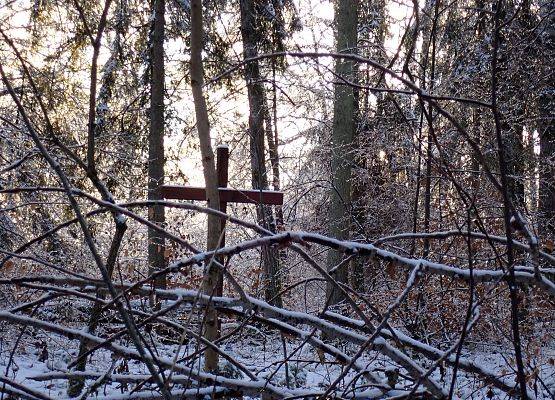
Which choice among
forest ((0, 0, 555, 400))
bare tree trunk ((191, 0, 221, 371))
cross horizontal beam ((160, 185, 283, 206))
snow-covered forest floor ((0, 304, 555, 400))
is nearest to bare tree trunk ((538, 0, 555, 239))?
forest ((0, 0, 555, 400))

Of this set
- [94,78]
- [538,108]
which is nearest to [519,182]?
[538,108]

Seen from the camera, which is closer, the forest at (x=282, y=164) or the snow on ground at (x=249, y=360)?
the snow on ground at (x=249, y=360)

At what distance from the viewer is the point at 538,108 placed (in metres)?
9.20

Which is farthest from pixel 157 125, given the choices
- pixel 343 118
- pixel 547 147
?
pixel 547 147

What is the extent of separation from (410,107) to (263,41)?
3.22m

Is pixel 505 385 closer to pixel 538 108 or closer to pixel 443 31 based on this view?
pixel 538 108

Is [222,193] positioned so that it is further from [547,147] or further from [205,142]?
[547,147]

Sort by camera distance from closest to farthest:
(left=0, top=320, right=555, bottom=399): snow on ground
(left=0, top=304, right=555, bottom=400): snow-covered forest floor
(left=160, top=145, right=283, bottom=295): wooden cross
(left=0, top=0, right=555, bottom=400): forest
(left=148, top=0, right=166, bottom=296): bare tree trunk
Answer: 1. (left=0, top=304, right=555, bottom=400): snow-covered forest floor
2. (left=0, top=320, right=555, bottom=399): snow on ground
3. (left=0, top=0, right=555, bottom=400): forest
4. (left=160, top=145, right=283, bottom=295): wooden cross
5. (left=148, top=0, right=166, bottom=296): bare tree trunk

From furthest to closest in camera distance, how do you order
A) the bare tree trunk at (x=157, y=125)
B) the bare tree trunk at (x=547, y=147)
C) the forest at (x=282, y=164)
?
the bare tree trunk at (x=157, y=125)
the bare tree trunk at (x=547, y=147)
the forest at (x=282, y=164)

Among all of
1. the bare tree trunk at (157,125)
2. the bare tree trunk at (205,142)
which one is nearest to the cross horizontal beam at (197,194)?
the bare tree trunk at (157,125)

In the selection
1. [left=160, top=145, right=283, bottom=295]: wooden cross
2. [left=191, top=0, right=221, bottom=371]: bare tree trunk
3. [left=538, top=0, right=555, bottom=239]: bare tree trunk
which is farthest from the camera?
[left=538, top=0, right=555, bottom=239]: bare tree trunk

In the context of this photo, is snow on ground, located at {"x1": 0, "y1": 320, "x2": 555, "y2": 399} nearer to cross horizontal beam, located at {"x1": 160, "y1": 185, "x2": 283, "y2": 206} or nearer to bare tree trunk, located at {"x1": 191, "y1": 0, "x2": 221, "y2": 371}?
cross horizontal beam, located at {"x1": 160, "y1": 185, "x2": 283, "y2": 206}

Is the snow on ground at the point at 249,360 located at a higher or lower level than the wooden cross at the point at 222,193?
lower

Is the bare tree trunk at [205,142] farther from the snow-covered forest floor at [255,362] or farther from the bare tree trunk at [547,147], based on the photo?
the bare tree trunk at [547,147]
